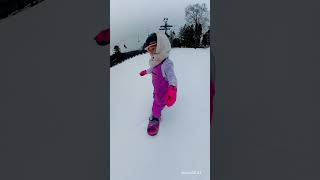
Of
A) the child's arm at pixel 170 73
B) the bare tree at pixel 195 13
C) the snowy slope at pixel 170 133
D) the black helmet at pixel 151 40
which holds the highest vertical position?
the bare tree at pixel 195 13

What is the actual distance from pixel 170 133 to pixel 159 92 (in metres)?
0.23

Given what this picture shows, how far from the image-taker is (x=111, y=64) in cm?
228

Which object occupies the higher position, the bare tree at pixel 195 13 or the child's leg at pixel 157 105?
the bare tree at pixel 195 13

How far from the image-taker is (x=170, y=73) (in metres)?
2.28

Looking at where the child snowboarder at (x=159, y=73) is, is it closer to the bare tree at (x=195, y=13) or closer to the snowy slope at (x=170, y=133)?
the snowy slope at (x=170, y=133)

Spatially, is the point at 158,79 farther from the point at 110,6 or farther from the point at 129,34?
the point at 110,6

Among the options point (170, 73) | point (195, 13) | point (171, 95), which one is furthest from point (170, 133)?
point (195, 13)

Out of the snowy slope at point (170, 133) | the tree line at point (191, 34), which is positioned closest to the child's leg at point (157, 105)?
the snowy slope at point (170, 133)

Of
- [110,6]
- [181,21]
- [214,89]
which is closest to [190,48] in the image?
[181,21]

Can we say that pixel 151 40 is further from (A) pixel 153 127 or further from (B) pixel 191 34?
(A) pixel 153 127

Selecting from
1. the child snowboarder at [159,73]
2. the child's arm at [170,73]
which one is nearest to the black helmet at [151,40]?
the child snowboarder at [159,73]

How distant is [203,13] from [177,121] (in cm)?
60

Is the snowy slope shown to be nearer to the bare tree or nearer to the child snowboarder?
the child snowboarder

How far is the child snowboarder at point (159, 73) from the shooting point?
227 centimetres
